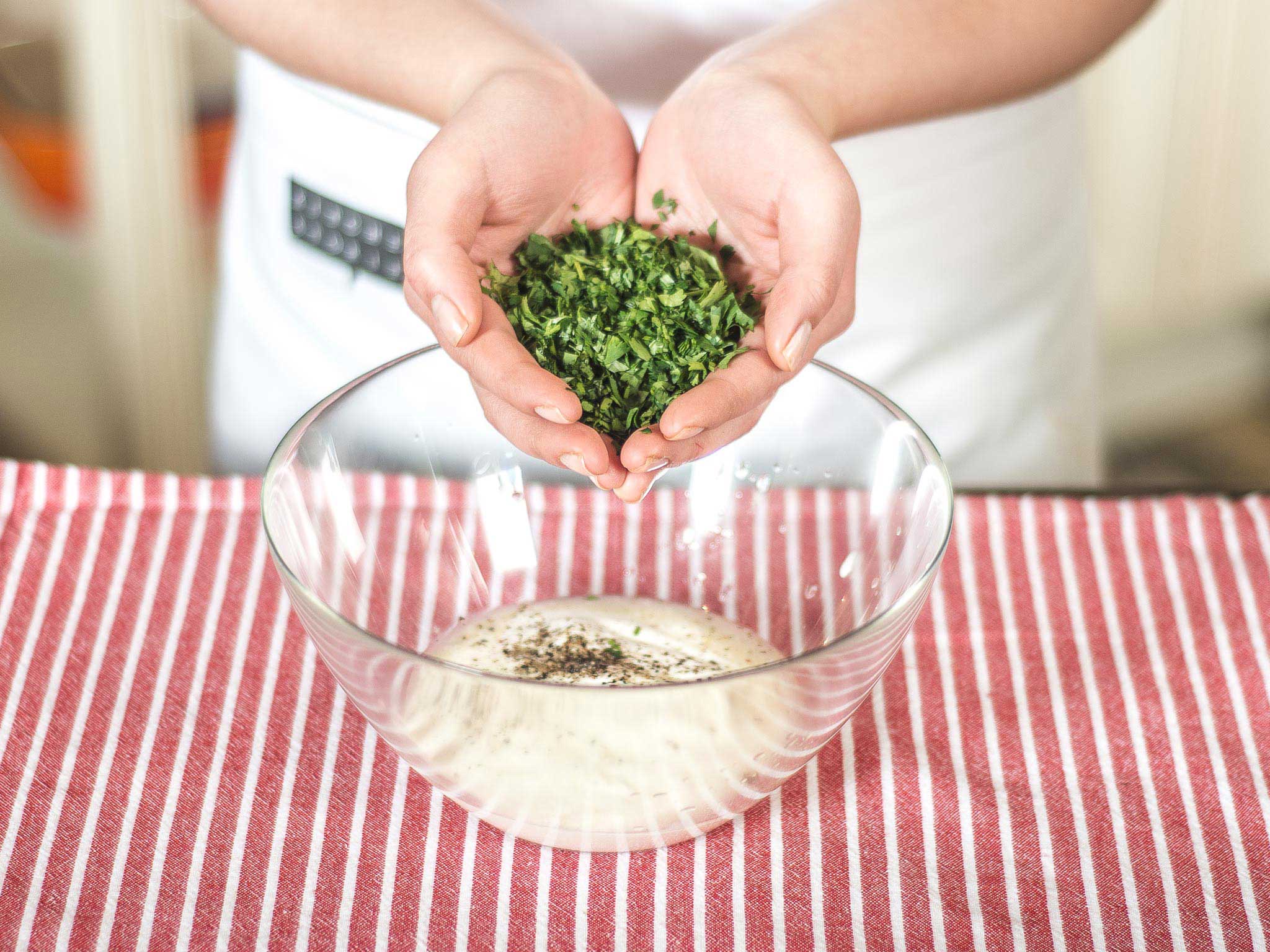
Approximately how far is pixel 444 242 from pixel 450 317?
2.8 inches

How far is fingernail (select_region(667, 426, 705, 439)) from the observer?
2.59ft

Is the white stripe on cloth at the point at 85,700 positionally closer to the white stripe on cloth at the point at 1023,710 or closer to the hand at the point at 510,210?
the hand at the point at 510,210

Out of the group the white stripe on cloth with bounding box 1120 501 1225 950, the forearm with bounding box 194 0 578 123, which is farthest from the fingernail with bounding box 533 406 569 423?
the white stripe on cloth with bounding box 1120 501 1225 950

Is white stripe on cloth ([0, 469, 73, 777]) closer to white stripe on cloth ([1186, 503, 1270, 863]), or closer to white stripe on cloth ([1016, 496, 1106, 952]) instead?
white stripe on cloth ([1016, 496, 1106, 952])

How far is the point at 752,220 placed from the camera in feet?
3.25

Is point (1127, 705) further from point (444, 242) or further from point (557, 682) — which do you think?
point (444, 242)

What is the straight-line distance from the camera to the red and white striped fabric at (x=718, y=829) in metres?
0.77

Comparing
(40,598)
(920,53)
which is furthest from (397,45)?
(40,598)

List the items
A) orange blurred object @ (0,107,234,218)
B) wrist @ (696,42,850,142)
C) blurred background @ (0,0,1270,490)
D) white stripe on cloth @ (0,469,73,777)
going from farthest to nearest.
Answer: orange blurred object @ (0,107,234,218), blurred background @ (0,0,1270,490), wrist @ (696,42,850,142), white stripe on cloth @ (0,469,73,777)

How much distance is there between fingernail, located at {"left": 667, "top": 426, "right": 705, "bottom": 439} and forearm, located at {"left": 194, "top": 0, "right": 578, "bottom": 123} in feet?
1.34

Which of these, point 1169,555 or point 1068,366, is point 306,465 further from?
point 1068,366

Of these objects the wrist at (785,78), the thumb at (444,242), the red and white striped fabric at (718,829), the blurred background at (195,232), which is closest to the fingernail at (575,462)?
the thumb at (444,242)

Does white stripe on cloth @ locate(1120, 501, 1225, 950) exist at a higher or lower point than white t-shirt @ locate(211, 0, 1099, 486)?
lower

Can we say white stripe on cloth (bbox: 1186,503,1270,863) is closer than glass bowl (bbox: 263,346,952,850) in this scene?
No
